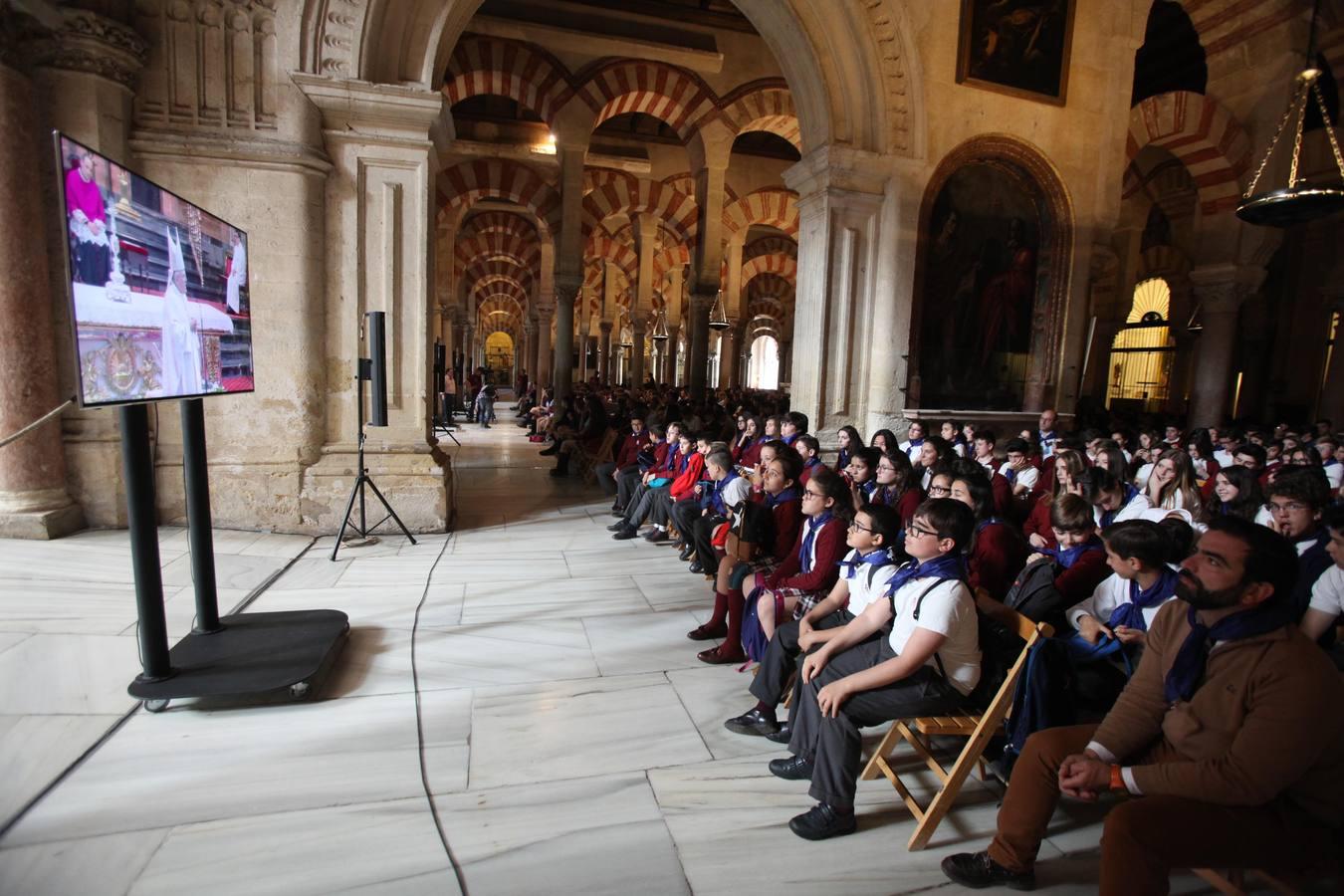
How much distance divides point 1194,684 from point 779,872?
1182 millimetres

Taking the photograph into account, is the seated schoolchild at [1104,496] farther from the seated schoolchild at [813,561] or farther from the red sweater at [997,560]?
the seated schoolchild at [813,561]

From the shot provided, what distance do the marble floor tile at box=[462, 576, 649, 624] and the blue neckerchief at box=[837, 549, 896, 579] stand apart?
1.60 metres

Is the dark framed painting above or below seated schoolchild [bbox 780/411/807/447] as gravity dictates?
above

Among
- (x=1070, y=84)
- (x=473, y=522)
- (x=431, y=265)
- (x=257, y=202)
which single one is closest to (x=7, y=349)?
(x=257, y=202)

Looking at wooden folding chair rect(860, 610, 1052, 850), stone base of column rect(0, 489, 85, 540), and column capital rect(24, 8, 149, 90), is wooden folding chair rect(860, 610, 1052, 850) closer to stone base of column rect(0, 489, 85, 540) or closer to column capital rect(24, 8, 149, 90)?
stone base of column rect(0, 489, 85, 540)

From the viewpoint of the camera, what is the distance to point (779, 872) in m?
1.86

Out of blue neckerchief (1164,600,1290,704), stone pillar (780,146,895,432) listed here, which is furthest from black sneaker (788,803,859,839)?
stone pillar (780,146,895,432)

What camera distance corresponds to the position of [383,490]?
5281 millimetres

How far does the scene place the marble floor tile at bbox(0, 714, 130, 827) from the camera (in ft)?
6.90

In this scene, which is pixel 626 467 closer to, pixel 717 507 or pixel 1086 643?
pixel 717 507

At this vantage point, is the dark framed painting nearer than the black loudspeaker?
No

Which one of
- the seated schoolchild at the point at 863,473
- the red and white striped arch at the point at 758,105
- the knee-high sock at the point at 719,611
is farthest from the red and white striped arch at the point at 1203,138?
the knee-high sock at the point at 719,611

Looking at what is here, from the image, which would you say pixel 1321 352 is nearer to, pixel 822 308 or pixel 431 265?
pixel 822 308

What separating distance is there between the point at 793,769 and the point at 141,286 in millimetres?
2818
